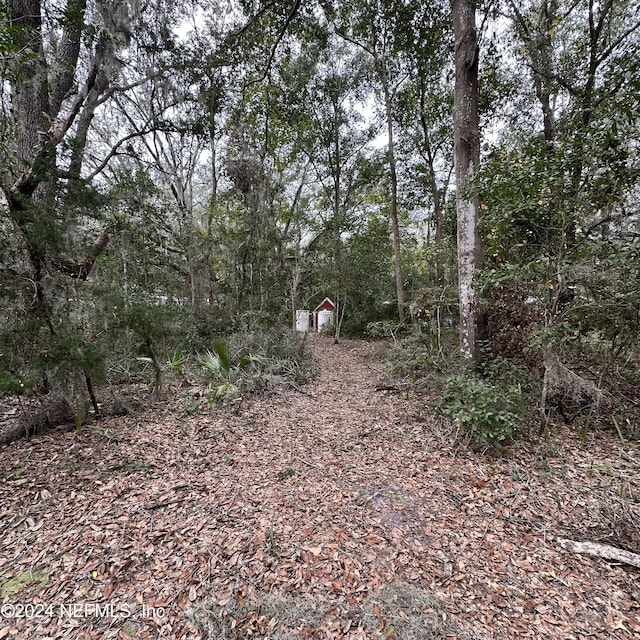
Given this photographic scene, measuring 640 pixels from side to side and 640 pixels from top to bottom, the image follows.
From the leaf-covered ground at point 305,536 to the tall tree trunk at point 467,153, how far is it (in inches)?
66.6

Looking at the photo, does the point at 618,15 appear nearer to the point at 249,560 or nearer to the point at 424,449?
the point at 424,449

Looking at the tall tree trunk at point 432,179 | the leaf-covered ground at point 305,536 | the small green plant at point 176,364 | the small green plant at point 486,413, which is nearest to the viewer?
the leaf-covered ground at point 305,536

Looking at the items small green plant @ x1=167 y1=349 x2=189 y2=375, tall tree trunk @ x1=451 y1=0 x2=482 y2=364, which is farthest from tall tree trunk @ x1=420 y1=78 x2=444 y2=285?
small green plant @ x1=167 y1=349 x2=189 y2=375

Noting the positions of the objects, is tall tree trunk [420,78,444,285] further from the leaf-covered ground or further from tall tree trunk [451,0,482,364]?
the leaf-covered ground

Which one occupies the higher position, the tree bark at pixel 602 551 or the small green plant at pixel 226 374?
the small green plant at pixel 226 374

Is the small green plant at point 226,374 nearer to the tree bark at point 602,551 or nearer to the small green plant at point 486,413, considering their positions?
the small green plant at point 486,413

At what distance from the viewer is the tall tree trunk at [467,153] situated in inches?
157

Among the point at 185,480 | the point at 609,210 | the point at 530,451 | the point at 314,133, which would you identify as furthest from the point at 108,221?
the point at 314,133

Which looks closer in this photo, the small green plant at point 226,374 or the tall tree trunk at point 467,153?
the tall tree trunk at point 467,153

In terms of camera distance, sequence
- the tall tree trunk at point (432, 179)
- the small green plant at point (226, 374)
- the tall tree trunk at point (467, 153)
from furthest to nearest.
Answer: the tall tree trunk at point (432, 179), the small green plant at point (226, 374), the tall tree trunk at point (467, 153)

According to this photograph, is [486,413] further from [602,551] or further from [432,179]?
[432,179]

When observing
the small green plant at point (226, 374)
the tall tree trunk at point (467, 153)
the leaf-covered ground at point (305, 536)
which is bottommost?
the leaf-covered ground at point (305, 536)

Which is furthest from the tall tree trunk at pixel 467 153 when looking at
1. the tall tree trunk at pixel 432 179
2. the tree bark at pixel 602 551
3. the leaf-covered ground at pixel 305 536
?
the tall tree trunk at pixel 432 179

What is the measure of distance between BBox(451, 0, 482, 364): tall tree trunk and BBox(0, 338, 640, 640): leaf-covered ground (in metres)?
1.69
